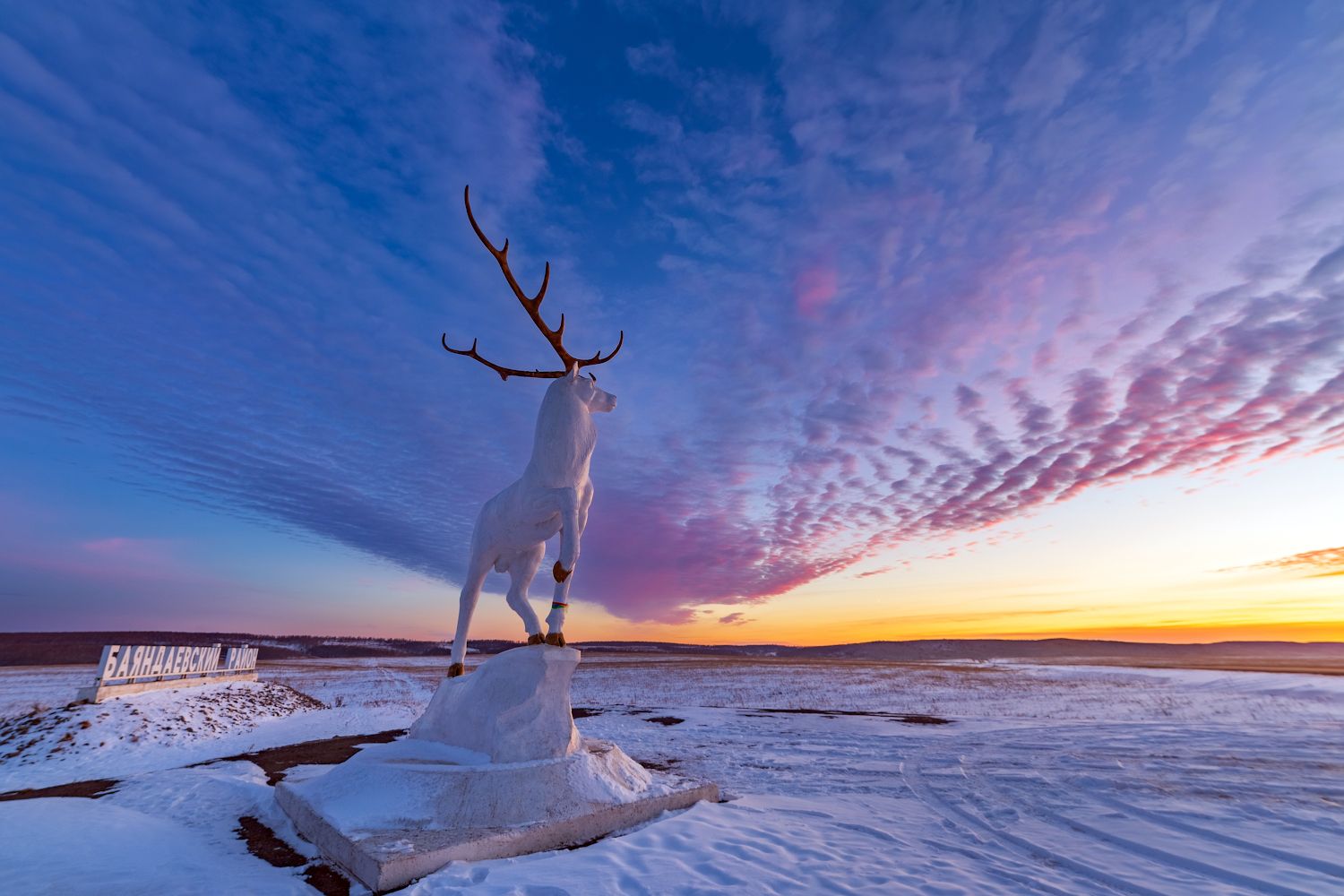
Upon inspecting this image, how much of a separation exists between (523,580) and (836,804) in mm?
5286

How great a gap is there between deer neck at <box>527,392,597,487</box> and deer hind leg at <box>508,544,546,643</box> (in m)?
1.40

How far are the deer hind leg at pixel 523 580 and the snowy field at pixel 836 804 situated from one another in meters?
3.43

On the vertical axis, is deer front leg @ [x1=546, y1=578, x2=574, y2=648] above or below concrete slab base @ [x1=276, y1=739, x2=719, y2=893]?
above

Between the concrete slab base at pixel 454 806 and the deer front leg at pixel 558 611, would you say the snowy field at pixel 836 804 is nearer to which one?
the concrete slab base at pixel 454 806

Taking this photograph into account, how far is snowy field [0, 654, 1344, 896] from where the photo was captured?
5.18 meters

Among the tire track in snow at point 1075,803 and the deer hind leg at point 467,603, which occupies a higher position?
the deer hind leg at point 467,603

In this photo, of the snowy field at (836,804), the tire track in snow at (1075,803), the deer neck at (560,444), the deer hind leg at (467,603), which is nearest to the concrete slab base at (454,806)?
the snowy field at (836,804)

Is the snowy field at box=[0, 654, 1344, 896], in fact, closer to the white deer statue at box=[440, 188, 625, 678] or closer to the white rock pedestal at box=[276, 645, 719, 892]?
the white rock pedestal at box=[276, 645, 719, 892]

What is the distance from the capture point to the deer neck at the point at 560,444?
8.31m

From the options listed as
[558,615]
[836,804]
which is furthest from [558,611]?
[836,804]

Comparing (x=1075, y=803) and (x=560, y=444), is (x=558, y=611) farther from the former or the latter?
(x=1075, y=803)

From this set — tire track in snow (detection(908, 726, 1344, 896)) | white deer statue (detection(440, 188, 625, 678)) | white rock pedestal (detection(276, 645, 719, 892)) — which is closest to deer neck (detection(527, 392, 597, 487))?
white deer statue (detection(440, 188, 625, 678))

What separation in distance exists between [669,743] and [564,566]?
7.67 meters

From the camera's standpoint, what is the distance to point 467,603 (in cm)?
938
